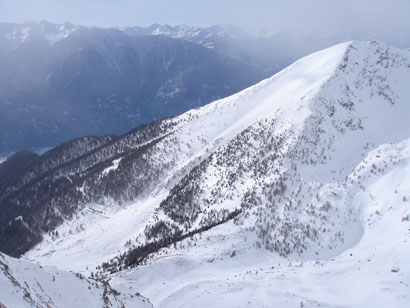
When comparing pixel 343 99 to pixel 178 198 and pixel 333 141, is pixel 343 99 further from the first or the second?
pixel 178 198

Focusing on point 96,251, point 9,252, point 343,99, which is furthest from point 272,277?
point 9,252

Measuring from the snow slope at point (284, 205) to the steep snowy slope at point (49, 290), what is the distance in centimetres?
1213

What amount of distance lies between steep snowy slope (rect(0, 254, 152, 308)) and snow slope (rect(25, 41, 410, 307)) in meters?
12.1

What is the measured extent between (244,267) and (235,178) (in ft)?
148

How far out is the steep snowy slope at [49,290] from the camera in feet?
111

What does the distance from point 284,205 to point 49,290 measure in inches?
2473

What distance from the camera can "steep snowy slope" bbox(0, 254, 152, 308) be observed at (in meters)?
33.8

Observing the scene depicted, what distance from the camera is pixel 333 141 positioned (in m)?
113

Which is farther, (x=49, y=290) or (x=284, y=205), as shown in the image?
(x=284, y=205)

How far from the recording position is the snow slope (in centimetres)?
5839

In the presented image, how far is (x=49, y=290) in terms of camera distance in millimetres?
40344

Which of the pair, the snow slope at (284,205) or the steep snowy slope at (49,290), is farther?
the snow slope at (284,205)

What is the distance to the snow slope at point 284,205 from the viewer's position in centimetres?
5839

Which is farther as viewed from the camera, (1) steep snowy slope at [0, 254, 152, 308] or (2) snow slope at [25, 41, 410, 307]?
(2) snow slope at [25, 41, 410, 307]
